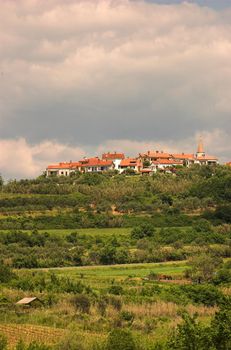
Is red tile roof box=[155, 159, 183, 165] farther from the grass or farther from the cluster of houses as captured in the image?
the grass

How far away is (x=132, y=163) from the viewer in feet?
419

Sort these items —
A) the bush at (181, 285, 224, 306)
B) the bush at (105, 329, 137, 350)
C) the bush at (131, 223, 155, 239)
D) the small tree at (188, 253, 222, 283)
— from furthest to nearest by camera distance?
1. the bush at (131, 223, 155, 239)
2. the small tree at (188, 253, 222, 283)
3. the bush at (181, 285, 224, 306)
4. the bush at (105, 329, 137, 350)

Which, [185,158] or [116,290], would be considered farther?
[185,158]

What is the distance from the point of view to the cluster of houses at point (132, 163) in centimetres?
12608

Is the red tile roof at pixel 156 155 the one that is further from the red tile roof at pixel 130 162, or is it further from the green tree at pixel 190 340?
the green tree at pixel 190 340

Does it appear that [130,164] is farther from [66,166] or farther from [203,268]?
[203,268]

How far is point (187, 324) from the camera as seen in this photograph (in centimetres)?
2312

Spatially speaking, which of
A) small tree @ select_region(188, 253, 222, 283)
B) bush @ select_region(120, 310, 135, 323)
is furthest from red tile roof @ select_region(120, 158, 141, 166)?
bush @ select_region(120, 310, 135, 323)

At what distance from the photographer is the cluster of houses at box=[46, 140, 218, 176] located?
12608 centimetres

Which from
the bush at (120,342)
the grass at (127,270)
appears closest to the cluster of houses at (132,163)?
the grass at (127,270)

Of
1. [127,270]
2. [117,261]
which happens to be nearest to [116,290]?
[127,270]

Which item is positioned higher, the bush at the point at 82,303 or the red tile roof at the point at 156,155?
the red tile roof at the point at 156,155

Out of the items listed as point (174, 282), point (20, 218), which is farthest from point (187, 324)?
point (20, 218)

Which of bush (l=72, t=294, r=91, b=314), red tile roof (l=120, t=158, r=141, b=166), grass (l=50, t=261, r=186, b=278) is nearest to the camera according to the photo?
bush (l=72, t=294, r=91, b=314)
